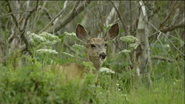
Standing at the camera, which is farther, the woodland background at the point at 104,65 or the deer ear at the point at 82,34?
the deer ear at the point at 82,34

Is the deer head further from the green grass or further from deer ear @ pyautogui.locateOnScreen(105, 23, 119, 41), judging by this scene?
the green grass

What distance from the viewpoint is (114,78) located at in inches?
326

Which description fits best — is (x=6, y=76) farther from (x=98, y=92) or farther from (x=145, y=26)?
(x=145, y=26)

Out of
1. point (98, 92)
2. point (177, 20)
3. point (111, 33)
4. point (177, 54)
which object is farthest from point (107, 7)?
point (98, 92)

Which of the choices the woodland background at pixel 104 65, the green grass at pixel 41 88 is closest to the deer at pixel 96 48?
the woodland background at pixel 104 65

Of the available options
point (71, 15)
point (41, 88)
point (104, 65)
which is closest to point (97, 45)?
point (104, 65)

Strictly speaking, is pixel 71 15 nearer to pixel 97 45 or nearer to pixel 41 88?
pixel 97 45

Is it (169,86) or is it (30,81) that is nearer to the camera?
(30,81)

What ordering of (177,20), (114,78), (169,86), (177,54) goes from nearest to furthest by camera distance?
(169,86) < (114,78) < (177,54) < (177,20)

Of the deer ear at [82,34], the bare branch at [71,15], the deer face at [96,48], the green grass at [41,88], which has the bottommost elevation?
the green grass at [41,88]

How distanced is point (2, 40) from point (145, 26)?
2851 millimetres

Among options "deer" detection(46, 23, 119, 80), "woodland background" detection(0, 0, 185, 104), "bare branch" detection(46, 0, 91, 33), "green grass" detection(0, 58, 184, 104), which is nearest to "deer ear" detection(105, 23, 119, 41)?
"deer" detection(46, 23, 119, 80)

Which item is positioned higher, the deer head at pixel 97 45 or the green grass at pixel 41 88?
the deer head at pixel 97 45

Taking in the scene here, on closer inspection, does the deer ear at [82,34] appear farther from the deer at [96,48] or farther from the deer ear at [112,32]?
the deer ear at [112,32]
